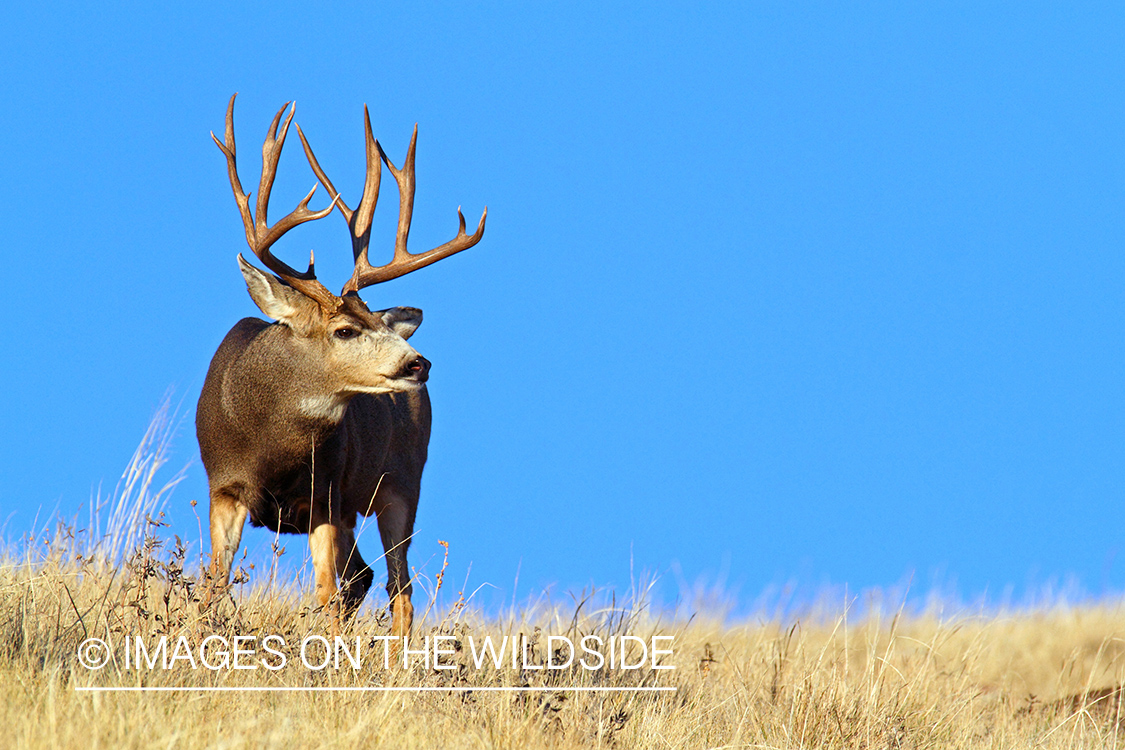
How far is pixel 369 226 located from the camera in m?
7.36

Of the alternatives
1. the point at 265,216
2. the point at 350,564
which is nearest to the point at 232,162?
the point at 265,216

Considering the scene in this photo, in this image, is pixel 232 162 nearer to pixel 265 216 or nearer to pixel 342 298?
pixel 265 216

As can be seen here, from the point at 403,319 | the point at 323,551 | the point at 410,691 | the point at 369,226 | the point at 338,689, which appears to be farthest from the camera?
the point at 369,226

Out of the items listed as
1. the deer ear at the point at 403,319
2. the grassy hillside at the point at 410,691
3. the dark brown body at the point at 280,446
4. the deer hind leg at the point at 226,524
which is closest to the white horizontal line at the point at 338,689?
the grassy hillside at the point at 410,691

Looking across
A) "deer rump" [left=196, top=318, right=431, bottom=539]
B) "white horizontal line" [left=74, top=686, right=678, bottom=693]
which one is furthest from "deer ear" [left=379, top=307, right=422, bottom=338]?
"white horizontal line" [left=74, top=686, right=678, bottom=693]

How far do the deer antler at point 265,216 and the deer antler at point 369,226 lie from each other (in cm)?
24

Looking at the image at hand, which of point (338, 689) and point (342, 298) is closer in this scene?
point (338, 689)

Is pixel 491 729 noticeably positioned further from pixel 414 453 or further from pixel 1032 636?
pixel 1032 636

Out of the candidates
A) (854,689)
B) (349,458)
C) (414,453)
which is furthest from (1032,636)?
(349,458)

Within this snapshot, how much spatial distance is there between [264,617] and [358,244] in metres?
2.54

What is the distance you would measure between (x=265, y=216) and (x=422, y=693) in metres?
3.18

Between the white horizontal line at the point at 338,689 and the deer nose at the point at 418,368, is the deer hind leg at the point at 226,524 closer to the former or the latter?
the deer nose at the point at 418,368

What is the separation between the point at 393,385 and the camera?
6457mm

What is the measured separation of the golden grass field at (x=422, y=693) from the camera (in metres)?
4.09
